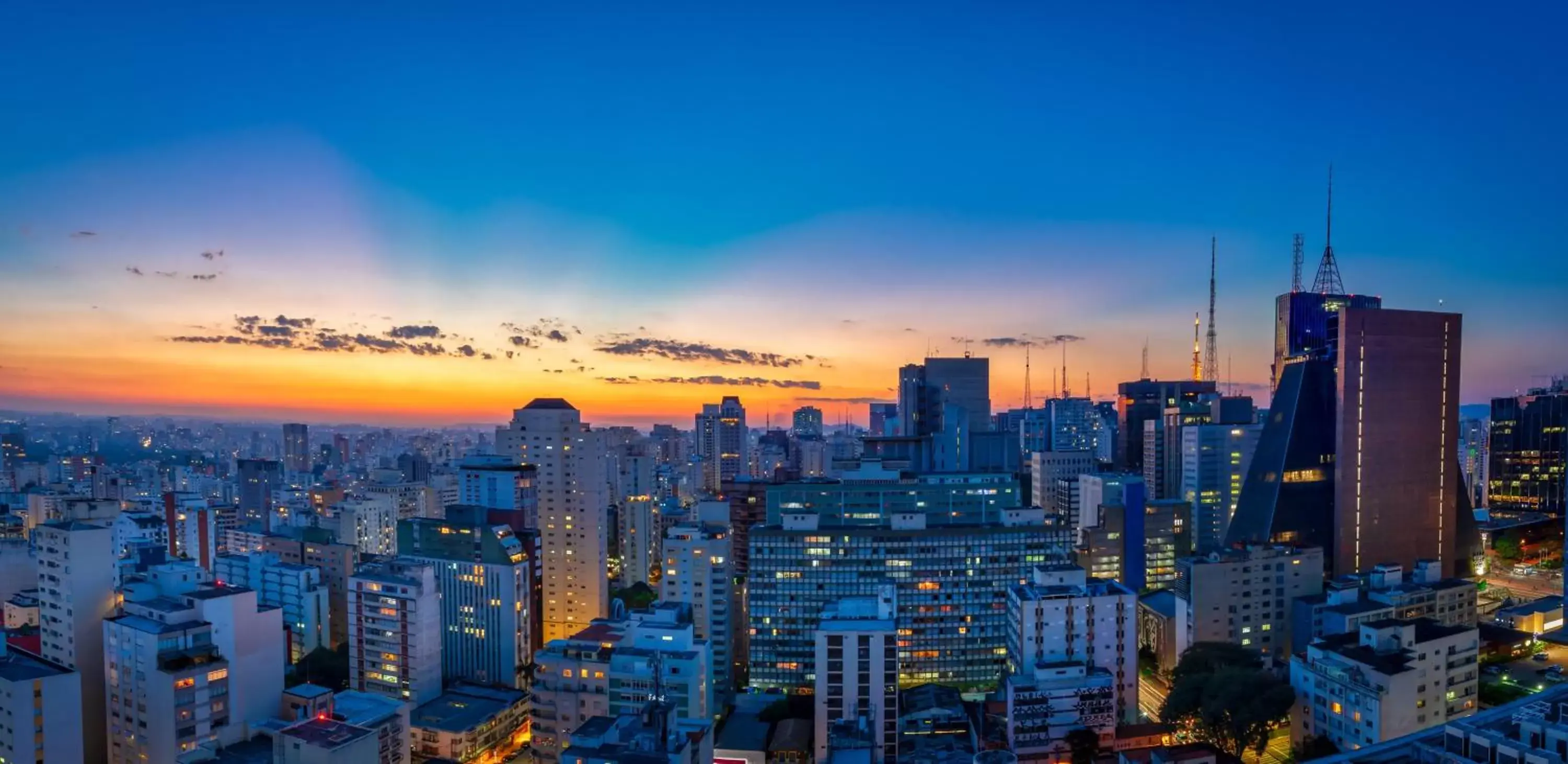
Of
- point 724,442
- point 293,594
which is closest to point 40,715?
point 293,594

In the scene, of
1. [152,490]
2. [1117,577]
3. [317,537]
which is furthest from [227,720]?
[152,490]

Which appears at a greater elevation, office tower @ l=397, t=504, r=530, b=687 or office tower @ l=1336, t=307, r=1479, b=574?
office tower @ l=1336, t=307, r=1479, b=574

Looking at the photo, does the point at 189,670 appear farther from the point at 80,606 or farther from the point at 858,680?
the point at 858,680

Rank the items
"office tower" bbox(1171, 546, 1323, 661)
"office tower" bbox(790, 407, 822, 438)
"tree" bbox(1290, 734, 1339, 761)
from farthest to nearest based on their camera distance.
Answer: "office tower" bbox(790, 407, 822, 438), "office tower" bbox(1171, 546, 1323, 661), "tree" bbox(1290, 734, 1339, 761)

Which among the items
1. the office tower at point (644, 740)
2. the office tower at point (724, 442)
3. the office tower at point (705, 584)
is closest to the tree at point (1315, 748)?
the office tower at point (644, 740)

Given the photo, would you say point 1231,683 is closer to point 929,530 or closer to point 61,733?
point 929,530

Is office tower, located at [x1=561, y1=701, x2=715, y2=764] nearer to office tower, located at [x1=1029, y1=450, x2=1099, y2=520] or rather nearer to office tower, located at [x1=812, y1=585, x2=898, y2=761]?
office tower, located at [x1=812, y1=585, x2=898, y2=761]

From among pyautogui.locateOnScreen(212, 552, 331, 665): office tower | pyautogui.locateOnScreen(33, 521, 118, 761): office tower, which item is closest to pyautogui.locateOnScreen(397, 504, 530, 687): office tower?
pyautogui.locateOnScreen(212, 552, 331, 665): office tower

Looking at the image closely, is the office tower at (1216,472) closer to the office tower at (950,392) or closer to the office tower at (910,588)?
A: the office tower at (950,392)
